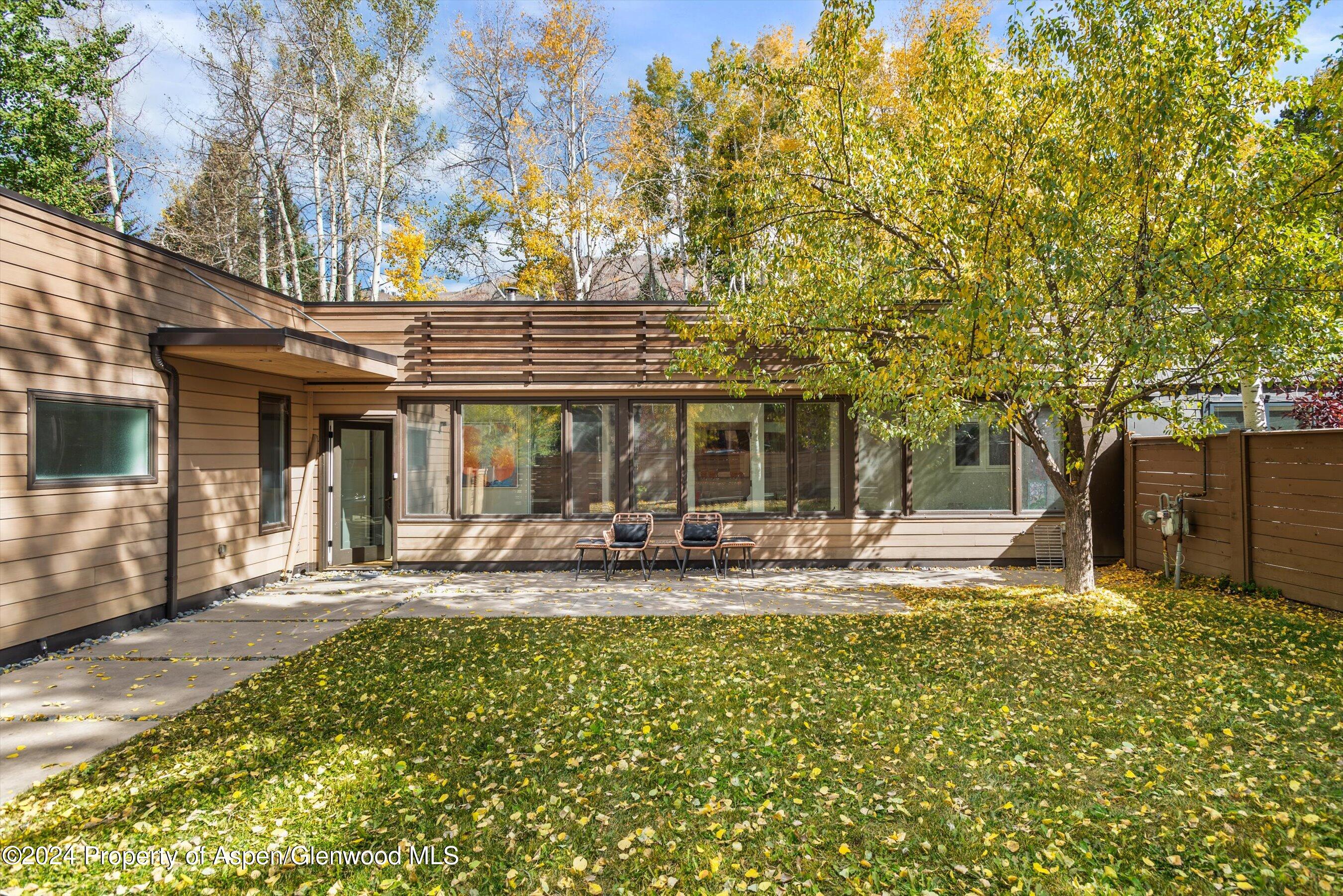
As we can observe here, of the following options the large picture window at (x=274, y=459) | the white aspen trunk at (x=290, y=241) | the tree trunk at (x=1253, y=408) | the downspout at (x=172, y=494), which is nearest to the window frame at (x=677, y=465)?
the large picture window at (x=274, y=459)

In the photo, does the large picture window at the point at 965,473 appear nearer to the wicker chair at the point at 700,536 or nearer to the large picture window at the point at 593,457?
the wicker chair at the point at 700,536

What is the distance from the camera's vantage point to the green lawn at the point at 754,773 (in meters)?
2.43

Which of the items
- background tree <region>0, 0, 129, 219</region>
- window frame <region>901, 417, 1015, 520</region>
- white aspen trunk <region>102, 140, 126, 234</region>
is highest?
background tree <region>0, 0, 129, 219</region>

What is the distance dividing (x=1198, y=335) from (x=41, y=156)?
20592 millimetres

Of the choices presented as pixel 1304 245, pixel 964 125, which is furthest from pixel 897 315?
pixel 1304 245

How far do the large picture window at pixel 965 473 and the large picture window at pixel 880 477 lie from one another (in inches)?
8.7

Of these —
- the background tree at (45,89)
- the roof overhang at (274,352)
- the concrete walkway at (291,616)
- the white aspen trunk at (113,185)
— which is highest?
the background tree at (45,89)

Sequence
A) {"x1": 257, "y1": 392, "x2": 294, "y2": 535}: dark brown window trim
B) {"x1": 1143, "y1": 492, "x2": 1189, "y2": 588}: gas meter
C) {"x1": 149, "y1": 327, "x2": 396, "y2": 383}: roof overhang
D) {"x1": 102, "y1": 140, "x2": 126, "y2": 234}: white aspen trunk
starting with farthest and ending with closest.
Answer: {"x1": 102, "y1": 140, "x2": 126, "y2": 234}: white aspen trunk, {"x1": 257, "y1": 392, "x2": 294, "y2": 535}: dark brown window trim, {"x1": 1143, "y1": 492, "x2": 1189, "y2": 588}: gas meter, {"x1": 149, "y1": 327, "x2": 396, "y2": 383}: roof overhang

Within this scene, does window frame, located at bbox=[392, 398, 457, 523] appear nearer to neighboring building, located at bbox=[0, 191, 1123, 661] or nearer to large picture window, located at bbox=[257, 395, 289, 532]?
neighboring building, located at bbox=[0, 191, 1123, 661]

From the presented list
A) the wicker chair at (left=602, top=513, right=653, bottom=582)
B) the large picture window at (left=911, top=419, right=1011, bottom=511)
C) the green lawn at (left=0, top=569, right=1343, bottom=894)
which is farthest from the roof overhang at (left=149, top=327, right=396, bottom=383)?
the large picture window at (left=911, top=419, right=1011, bottom=511)

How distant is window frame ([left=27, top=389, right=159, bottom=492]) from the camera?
5047mm

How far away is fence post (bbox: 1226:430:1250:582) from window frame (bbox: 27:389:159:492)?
10539 mm

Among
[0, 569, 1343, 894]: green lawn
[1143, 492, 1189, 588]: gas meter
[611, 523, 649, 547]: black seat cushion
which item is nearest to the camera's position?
[0, 569, 1343, 894]: green lawn

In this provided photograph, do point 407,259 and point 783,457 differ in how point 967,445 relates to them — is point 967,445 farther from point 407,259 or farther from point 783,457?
point 407,259
